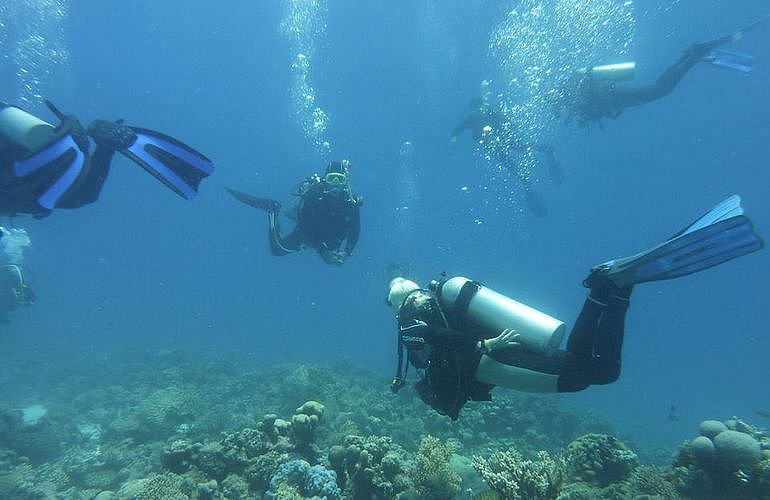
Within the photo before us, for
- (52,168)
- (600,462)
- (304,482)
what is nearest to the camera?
(52,168)

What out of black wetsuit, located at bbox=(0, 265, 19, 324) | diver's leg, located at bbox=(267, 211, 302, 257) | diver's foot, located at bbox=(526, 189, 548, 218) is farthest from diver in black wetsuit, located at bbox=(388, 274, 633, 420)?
diver's foot, located at bbox=(526, 189, 548, 218)

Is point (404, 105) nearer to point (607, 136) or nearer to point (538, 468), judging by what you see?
point (607, 136)

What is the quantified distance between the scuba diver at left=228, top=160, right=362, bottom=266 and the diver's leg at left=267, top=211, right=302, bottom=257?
0.48 m

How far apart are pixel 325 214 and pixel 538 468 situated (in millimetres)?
6808

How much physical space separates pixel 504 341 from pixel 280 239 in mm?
7870

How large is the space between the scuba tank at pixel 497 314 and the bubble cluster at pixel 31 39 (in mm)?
66572

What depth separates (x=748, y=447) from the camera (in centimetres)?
572

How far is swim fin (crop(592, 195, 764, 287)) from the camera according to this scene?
4180 millimetres

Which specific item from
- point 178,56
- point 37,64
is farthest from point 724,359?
point 37,64

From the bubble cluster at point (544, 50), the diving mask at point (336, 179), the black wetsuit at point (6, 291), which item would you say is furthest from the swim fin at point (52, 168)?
the bubble cluster at point (544, 50)

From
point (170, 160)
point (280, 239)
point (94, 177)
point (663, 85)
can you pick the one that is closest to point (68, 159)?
point (94, 177)

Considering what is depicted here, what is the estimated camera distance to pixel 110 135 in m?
4.61

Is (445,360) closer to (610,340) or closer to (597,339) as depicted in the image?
(597,339)

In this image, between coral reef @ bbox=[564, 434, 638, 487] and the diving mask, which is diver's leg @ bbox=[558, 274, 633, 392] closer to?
coral reef @ bbox=[564, 434, 638, 487]
